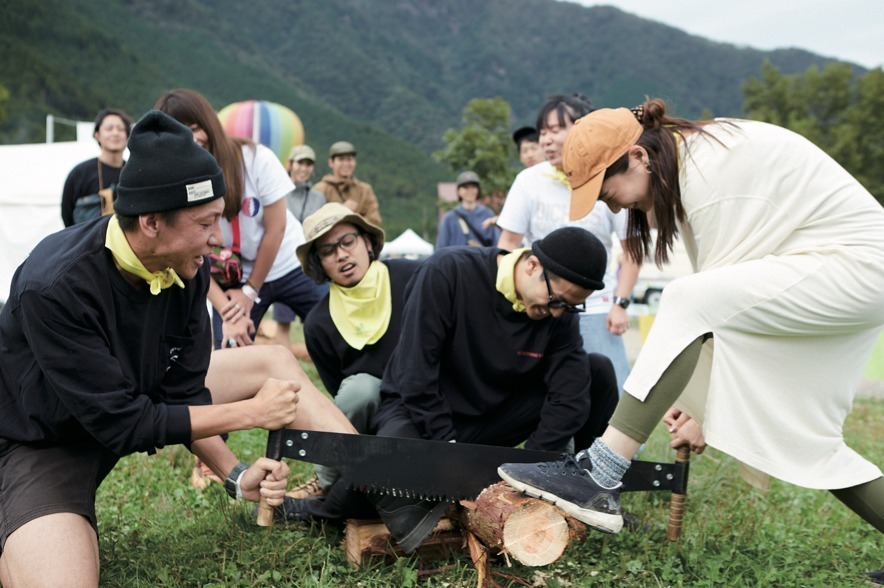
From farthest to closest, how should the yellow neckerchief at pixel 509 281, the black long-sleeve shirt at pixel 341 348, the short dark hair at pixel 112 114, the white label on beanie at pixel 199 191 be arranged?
1. the short dark hair at pixel 112 114
2. the black long-sleeve shirt at pixel 341 348
3. the yellow neckerchief at pixel 509 281
4. the white label on beanie at pixel 199 191

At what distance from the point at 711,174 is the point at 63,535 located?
2.50 metres

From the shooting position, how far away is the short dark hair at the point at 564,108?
4840 millimetres

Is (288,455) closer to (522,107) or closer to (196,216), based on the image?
(196,216)

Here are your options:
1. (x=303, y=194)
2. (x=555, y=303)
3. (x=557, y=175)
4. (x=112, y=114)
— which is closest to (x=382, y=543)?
(x=555, y=303)

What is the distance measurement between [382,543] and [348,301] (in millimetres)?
1463

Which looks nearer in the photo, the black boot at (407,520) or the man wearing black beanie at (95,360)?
the man wearing black beanie at (95,360)

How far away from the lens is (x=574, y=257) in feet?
11.5

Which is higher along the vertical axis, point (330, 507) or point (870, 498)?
point (870, 498)

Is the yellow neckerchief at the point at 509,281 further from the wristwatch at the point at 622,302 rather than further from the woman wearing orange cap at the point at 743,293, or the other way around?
the wristwatch at the point at 622,302

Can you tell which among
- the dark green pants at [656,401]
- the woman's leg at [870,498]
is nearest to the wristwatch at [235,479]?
the dark green pants at [656,401]

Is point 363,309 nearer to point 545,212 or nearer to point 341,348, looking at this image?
point 341,348

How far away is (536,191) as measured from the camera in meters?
4.99

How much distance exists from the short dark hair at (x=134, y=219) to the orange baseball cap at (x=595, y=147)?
4.62 ft

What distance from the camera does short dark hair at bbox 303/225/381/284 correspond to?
4.61 meters
